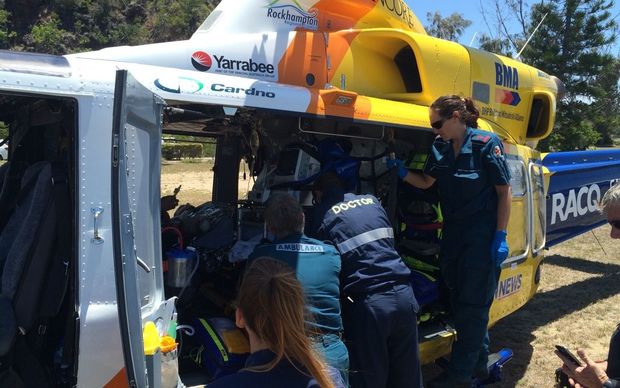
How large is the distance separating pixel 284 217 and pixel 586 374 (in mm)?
1488

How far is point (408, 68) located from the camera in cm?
428

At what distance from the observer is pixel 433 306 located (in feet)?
13.5

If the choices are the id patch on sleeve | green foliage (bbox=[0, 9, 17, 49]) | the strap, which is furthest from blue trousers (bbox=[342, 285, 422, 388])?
green foliage (bbox=[0, 9, 17, 49])

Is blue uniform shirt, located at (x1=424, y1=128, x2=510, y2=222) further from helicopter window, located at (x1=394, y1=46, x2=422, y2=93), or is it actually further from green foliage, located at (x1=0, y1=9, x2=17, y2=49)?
green foliage, located at (x1=0, y1=9, x2=17, y2=49)

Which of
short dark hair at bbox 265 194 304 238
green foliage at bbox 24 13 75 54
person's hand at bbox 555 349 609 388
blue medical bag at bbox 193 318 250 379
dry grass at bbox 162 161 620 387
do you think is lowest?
dry grass at bbox 162 161 620 387

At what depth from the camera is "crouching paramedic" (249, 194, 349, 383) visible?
8.60 ft

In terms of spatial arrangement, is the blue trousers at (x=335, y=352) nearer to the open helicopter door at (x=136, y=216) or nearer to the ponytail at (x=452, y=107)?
the open helicopter door at (x=136, y=216)

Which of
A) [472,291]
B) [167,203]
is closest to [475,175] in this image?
[472,291]

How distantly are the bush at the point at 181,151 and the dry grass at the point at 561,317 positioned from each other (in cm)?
2401

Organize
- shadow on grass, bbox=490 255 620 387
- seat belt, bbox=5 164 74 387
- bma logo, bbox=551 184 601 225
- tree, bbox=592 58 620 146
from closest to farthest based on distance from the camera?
1. seat belt, bbox=5 164 74 387
2. shadow on grass, bbox=490 255 620 387
3. bma logo, bbox=551 184 601 225
4. tree, bbox=592 58 620 146

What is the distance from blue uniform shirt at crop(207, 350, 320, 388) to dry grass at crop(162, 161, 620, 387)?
3318mm

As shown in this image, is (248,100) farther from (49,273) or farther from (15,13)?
(15,13)

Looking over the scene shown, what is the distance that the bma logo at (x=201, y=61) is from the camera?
3297mm

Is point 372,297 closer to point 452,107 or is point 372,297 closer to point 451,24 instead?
point 452,107
